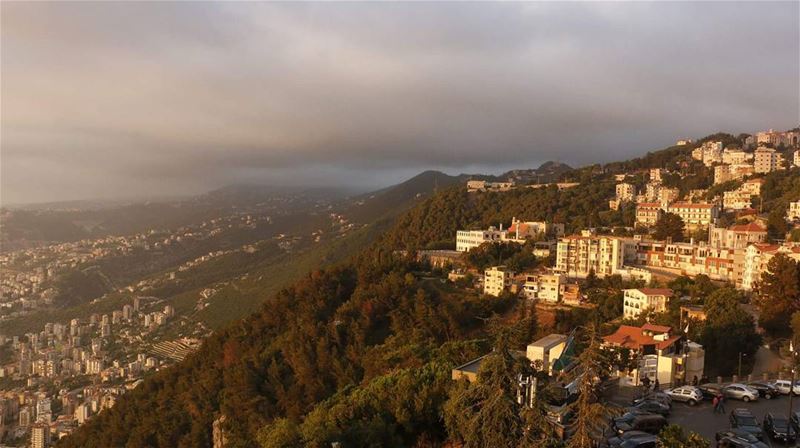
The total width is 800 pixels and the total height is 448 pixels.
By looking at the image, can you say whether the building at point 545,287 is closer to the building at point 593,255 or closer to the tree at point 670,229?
the building at point 593,255

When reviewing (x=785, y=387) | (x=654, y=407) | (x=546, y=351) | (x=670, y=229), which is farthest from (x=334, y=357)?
(x=670, y=229)

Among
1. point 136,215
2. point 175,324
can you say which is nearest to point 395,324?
point 175,324

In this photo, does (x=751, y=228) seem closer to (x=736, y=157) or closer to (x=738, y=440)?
(x=738, y=440)

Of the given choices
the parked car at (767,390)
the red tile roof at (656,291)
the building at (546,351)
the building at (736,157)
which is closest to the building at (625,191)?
the building at (736,157)

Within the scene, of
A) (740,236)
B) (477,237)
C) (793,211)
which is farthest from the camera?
(477,237)

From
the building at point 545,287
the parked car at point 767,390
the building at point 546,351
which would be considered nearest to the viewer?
the parked car at point 767,390

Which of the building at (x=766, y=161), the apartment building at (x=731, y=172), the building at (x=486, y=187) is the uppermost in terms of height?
the building at (x=766, y=161)

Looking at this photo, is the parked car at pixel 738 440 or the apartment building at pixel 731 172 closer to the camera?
the parked car at pixel 738 440
